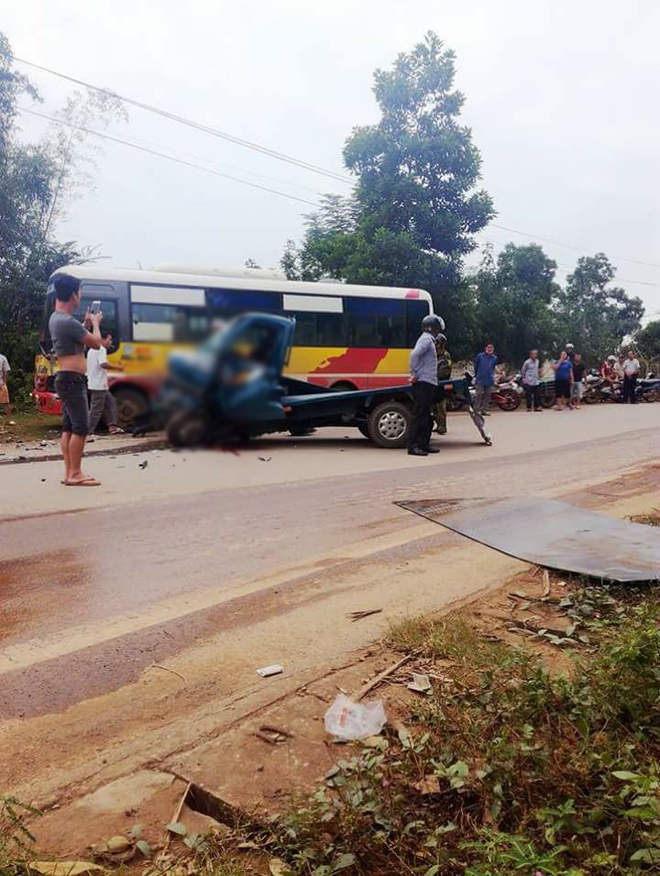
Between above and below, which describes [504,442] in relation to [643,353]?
below

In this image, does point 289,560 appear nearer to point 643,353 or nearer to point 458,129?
point 458,129

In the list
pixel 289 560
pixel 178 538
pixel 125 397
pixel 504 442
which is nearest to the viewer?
pixel 125 397

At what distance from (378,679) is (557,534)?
2613mm

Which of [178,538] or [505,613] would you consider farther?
[178,538]

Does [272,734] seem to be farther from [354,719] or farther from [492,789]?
[492,789]

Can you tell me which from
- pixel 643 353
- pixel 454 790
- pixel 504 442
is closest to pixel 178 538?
pixel 454 790

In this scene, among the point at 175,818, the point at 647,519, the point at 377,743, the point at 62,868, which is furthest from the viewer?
the point at 647,519

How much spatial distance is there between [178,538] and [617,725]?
3.38 metres

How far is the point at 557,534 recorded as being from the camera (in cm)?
497

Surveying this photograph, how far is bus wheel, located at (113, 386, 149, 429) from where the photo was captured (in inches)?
28.5

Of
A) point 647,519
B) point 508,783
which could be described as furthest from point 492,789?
point 647,519

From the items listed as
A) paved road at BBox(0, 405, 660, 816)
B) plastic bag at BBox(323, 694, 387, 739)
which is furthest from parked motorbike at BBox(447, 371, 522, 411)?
plastic bag at BBox(323, 694, 387, 739)

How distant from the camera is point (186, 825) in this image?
6.77ft

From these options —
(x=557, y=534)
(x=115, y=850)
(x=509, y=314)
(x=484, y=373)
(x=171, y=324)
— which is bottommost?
(x=115, y=850)
